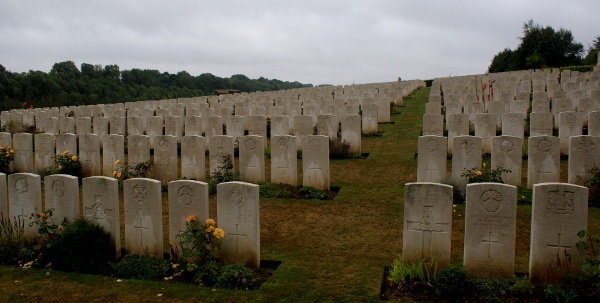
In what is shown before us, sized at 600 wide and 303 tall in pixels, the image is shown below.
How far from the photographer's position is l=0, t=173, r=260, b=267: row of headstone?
6297mm

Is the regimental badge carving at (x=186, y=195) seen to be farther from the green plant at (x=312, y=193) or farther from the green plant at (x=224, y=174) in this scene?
the green plant at (x=312, y=193)

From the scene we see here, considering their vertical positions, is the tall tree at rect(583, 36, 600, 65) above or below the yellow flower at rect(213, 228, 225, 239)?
above

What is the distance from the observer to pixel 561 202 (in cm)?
545

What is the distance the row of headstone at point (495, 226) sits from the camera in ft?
17.9

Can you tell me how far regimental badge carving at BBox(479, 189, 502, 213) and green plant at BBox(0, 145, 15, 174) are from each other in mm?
10716

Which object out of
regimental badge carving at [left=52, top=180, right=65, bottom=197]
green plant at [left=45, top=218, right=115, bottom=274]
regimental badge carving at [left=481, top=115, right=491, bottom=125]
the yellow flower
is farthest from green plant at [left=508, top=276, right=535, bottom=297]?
regimental badge carving at [left=481, top=115, right=491, bottom=125]

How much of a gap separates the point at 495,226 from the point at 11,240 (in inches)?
244

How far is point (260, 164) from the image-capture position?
10141 mm

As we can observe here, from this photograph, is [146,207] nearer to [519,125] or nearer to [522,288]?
[522,288]

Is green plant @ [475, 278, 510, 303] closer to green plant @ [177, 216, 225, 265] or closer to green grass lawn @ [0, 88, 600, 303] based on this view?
green grass lawn @ [0, 88, 600, 303]

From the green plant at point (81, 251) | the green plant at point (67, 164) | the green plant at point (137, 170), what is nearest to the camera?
the green plant at point (81, 251)

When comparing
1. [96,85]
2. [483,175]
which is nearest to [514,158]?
[483,175]

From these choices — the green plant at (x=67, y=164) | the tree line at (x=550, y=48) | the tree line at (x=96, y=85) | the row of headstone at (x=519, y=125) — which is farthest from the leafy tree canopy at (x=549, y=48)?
the green plant at (x=67, y=164)

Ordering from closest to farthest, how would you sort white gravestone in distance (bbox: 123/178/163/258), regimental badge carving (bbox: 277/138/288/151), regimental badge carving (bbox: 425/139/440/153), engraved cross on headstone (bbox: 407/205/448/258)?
engraved cross on headstone (bbox: 407/205/448/258)
white gravestone in distance (bbox: 123/178/163/258)
regimental badge carving (bbox: 425/139/440/153)
regimental badge carving (bbox: 277/138/288/151)
